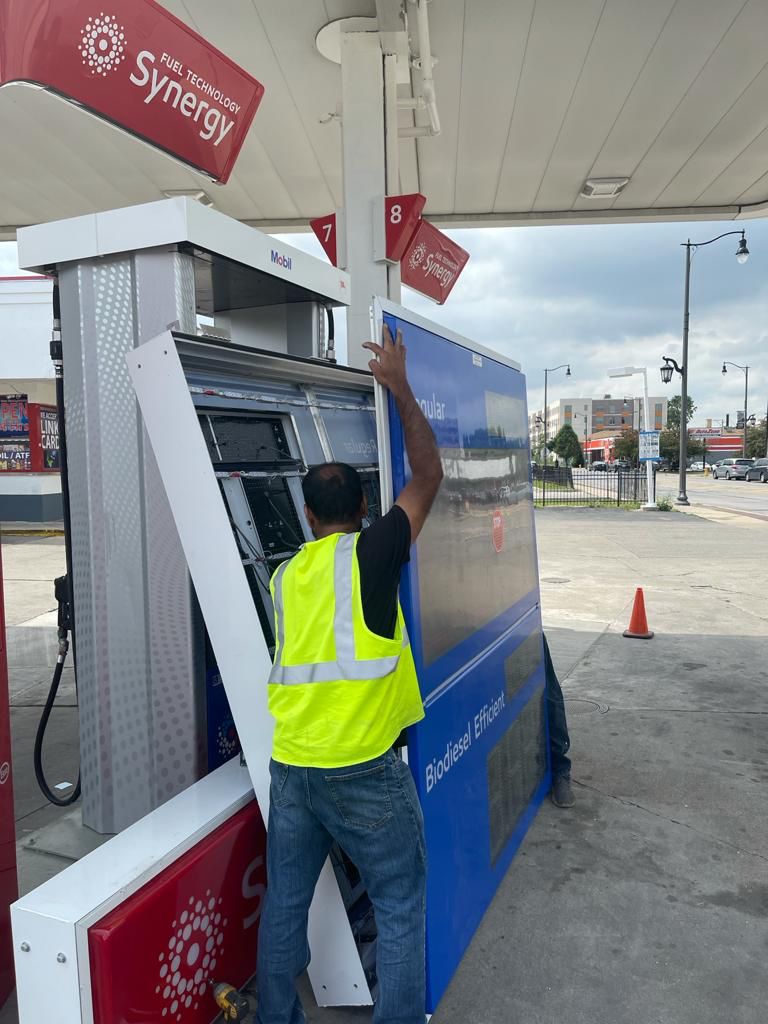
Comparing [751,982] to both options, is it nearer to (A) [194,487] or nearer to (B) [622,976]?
(B) [622,976]

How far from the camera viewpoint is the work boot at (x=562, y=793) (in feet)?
13.5

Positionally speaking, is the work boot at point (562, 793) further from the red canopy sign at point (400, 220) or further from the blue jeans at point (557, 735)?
the red canopy sign at point (400, 220)

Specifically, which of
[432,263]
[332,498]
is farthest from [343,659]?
[432,263]

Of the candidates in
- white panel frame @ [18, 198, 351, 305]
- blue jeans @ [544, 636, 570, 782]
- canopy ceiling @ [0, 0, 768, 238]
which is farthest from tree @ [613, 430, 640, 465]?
white panel frame @ [18, 198, 351, 305]

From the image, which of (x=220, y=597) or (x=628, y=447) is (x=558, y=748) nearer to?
(x=220, y=597)

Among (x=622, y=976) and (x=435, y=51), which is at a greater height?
(x=435, y=51)

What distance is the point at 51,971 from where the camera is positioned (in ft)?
5.88

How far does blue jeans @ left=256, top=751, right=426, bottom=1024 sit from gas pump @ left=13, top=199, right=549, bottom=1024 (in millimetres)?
185

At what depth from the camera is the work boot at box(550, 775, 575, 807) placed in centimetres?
411

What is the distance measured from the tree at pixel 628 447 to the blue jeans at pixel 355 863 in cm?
6437

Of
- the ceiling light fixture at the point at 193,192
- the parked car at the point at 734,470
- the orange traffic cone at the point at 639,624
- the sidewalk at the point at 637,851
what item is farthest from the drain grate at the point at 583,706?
the parked car at the point at 734,470

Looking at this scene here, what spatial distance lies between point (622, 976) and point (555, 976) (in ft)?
0.79

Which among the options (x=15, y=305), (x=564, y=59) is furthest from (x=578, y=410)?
(x=564, y=59)

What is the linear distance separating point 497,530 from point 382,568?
1.59 metres
